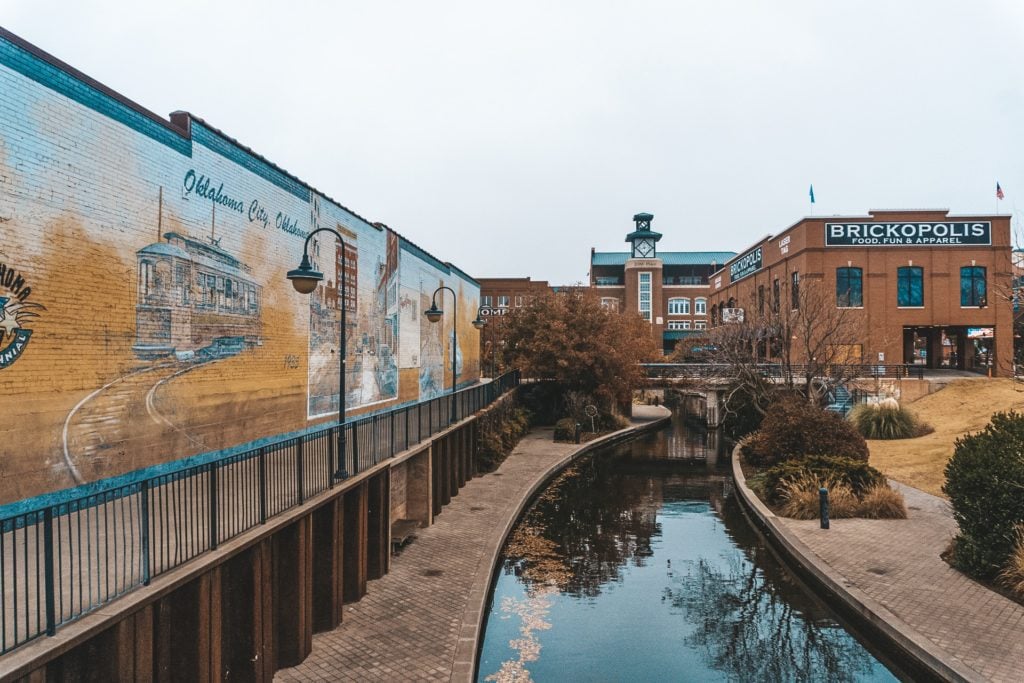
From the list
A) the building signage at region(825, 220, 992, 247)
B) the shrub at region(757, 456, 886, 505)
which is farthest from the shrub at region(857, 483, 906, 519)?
the building signage at region(825, 220, 992, 247)

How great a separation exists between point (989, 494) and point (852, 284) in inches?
1504

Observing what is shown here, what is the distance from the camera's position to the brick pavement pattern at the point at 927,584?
9359 millimetres

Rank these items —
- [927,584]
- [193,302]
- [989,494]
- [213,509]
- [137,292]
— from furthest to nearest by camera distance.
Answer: [927,584], [989,494], [193,302], [137,292], [213,509]

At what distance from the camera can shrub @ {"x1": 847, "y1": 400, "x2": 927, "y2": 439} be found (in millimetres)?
29500

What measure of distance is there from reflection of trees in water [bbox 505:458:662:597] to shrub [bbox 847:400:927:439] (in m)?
11.2

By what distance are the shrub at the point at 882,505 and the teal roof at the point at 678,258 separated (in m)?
92.8

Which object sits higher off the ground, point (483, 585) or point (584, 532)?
point (483, 585)

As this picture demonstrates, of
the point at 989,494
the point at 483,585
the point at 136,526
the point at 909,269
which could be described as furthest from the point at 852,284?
the point at 136,526

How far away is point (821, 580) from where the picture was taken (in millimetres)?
13164

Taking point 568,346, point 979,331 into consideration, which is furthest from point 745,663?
point 979,331

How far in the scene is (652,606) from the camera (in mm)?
13227

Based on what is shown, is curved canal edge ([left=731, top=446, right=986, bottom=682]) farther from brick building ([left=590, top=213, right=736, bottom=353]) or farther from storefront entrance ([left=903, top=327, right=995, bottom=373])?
brick building ([left=590, top=213, right=736, bottom=353])

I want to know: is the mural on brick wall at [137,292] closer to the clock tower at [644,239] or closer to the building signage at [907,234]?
the building signage at [907,234]

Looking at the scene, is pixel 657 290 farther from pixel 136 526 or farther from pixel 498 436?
pixel 136 526
